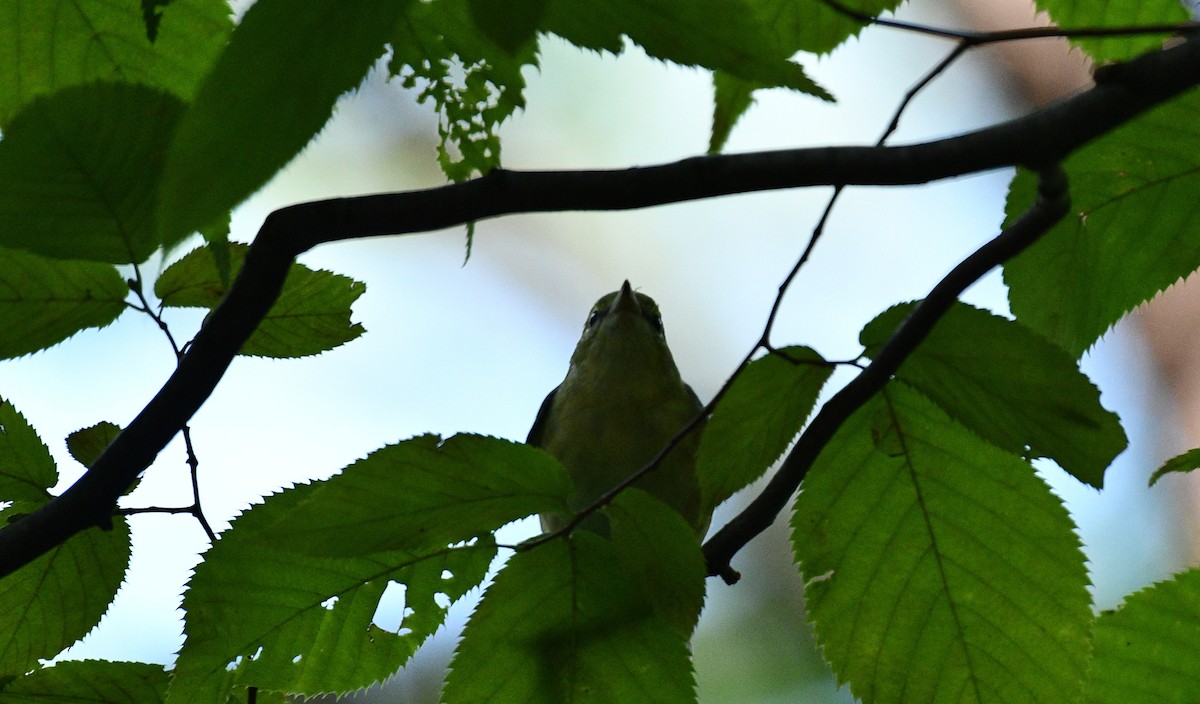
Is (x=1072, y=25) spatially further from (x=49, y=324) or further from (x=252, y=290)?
(x=49, y=324)

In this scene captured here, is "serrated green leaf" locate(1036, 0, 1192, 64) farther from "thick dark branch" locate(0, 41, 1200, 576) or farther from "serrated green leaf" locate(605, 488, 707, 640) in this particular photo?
"serrated green leaf" locate(605, 488, 707, 640)

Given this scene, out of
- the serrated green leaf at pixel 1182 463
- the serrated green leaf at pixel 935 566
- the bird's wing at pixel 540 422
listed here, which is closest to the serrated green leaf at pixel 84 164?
the serrated green leaf at pixel 935 566

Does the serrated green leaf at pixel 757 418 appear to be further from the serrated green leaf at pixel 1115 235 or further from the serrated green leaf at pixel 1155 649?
the serrated green leaf at pixel 1155 649

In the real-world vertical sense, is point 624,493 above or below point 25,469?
below

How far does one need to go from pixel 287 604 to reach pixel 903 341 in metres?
0.97

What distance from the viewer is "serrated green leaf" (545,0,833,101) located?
98 centimetres

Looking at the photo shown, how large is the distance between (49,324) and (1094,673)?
1533mm

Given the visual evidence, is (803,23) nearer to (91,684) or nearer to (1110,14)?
(1110,14)

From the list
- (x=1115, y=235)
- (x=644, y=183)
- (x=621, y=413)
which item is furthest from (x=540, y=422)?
(x=644, y=183)

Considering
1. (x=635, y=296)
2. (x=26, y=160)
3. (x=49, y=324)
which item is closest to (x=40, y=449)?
(x=49, y=324)

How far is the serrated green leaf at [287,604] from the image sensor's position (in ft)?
5.14

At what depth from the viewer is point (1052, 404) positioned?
128 cm

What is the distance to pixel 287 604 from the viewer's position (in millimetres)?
1629

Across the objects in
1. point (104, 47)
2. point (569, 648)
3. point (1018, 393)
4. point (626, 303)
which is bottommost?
point (569, 648)
